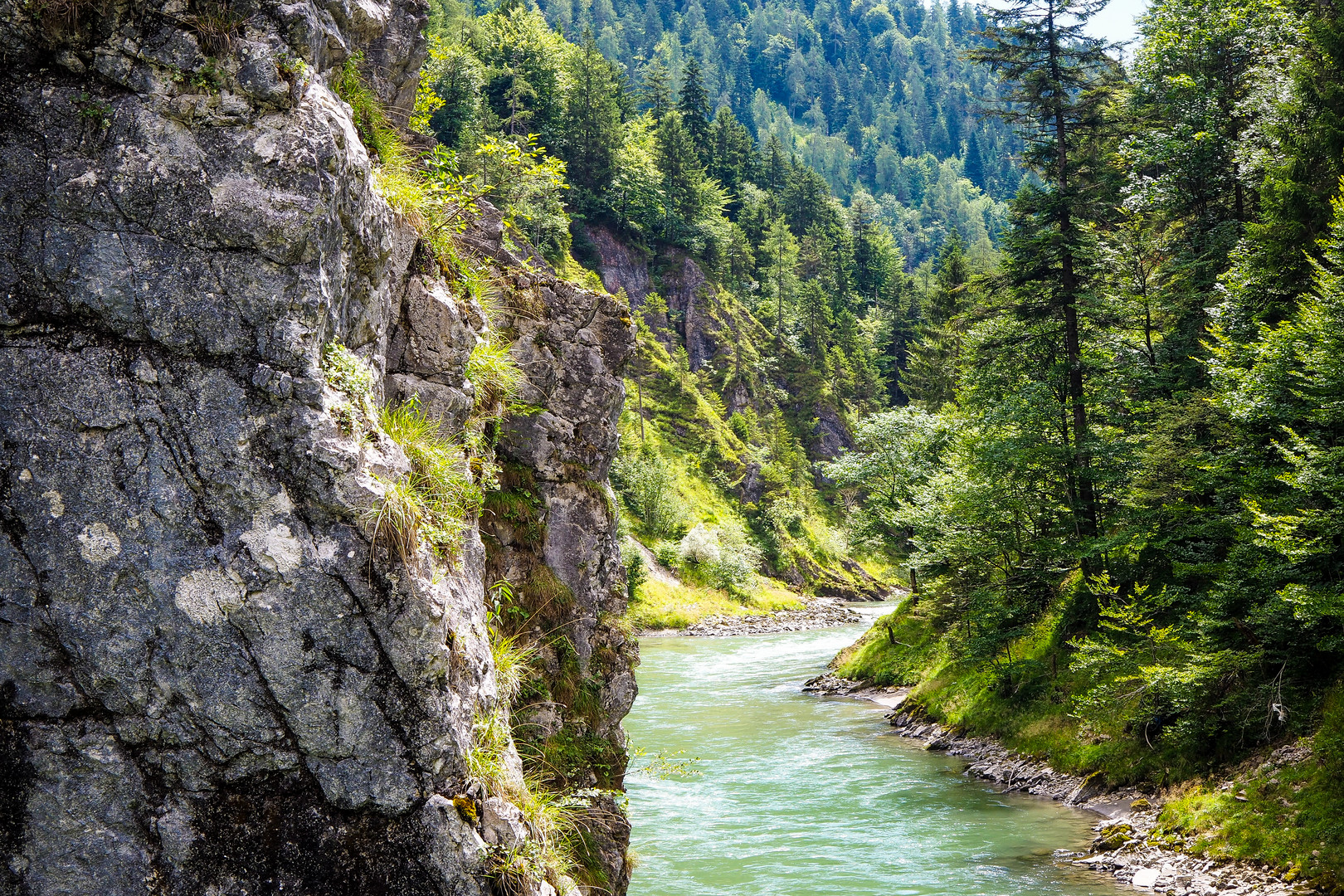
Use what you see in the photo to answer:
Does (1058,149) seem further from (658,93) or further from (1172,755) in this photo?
(658,93)

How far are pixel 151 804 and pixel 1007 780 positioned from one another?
1937 cm

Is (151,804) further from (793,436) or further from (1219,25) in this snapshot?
(793,436)

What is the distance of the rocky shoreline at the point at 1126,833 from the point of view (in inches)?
515

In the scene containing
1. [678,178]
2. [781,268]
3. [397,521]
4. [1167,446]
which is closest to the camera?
[397,521]

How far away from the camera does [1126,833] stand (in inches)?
606

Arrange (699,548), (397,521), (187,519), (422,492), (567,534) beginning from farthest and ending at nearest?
(699,548) < (567,534) < (422,492) < (397,521) < (187,519)

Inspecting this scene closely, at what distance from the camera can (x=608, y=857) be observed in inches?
380

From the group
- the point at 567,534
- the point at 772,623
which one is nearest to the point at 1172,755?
the point at 567,534

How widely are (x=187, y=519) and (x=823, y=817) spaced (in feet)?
53.1

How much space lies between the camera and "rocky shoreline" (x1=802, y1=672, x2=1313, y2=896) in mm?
13077

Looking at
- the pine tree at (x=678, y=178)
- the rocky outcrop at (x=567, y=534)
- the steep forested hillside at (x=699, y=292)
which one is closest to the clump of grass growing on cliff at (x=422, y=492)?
the rocky outcrop at (x=567, y=534)

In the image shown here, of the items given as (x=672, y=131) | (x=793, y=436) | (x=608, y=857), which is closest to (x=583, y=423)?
(x=608, y=857)

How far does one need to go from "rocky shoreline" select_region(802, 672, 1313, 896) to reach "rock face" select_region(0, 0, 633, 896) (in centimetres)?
1270

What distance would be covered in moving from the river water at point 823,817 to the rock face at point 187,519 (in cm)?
1000
